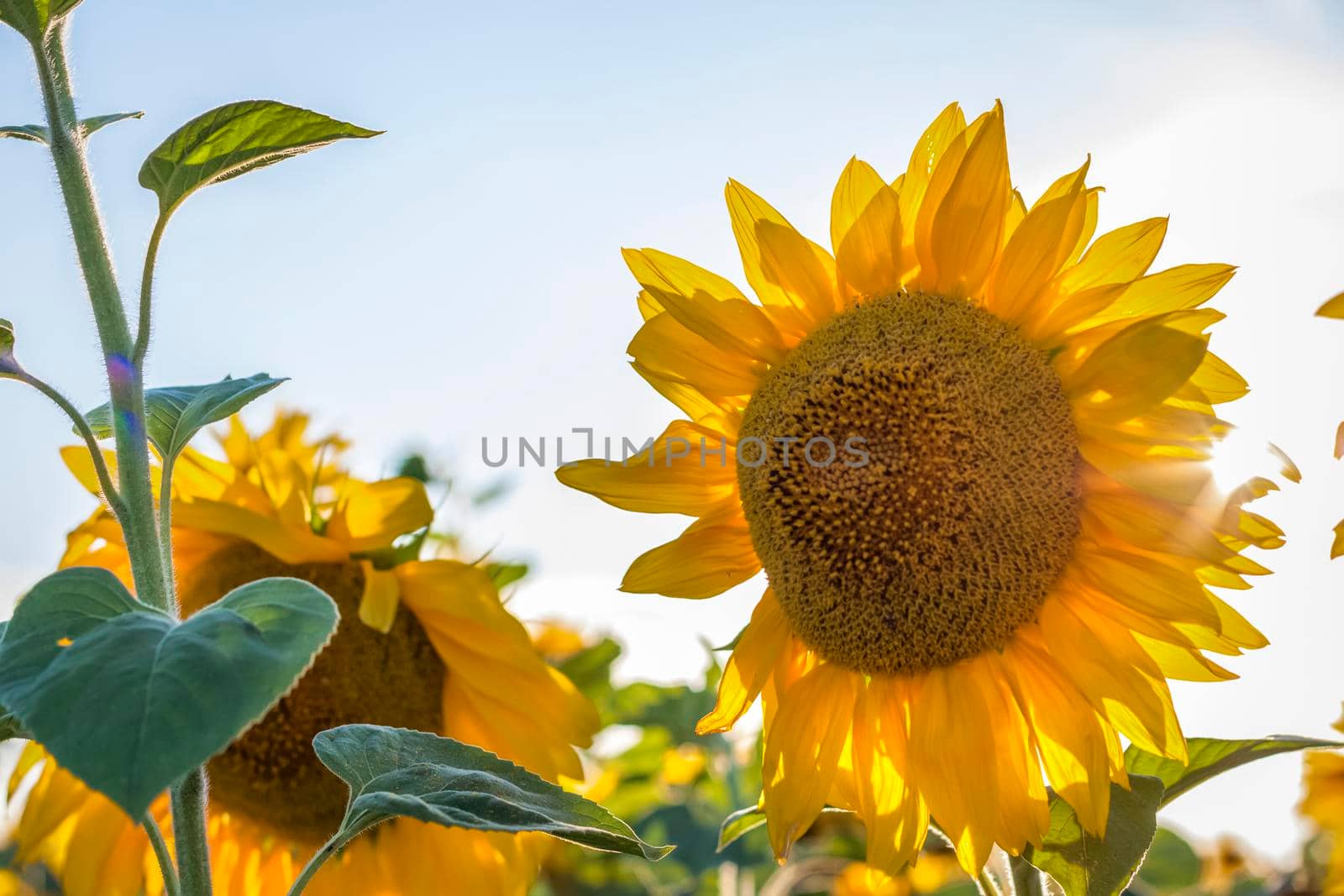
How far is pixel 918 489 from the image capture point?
1355mm

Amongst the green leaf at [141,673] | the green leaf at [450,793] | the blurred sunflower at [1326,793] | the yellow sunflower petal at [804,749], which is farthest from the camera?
the blurred sunflower at [1326,793]

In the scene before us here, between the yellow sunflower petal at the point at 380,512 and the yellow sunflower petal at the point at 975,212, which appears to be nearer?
the yellow sunflower petal at the point at 975,212

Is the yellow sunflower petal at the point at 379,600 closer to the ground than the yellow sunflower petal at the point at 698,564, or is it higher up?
closer to the ground

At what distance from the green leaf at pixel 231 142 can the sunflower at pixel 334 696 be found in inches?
32.8

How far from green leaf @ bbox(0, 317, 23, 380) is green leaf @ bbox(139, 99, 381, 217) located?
0.19 m

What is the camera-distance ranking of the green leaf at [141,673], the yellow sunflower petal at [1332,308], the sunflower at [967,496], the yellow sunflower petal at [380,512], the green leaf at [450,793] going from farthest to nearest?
the yellow sunflower petal at [380,512]
the sunflower at [967,496]
the yellow sunflower petal at [1332,308]
the green leaf at [450,793]
the green leaf at [141,673]

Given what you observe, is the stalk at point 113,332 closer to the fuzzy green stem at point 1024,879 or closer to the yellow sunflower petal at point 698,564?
the yellow sunflower petal at point 698,564

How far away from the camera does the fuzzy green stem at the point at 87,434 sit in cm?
113

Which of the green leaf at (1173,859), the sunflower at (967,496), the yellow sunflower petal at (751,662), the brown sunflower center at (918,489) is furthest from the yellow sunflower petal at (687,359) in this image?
the green leaf at (1173,859)

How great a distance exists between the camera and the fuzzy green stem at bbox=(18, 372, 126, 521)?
1.13 metres

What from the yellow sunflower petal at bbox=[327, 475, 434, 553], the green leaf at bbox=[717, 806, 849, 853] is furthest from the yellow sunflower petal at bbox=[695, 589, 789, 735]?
the yellow sunflower petal at bbox=[327, 475, 434, 553]

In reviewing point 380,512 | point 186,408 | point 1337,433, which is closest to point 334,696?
→ point 380,512

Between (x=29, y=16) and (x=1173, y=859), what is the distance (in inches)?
74.6

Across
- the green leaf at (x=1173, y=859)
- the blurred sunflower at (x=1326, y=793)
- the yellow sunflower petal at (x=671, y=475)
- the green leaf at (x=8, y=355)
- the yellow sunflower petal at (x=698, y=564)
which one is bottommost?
the blurred sunflower at (x=1326, y=793)
